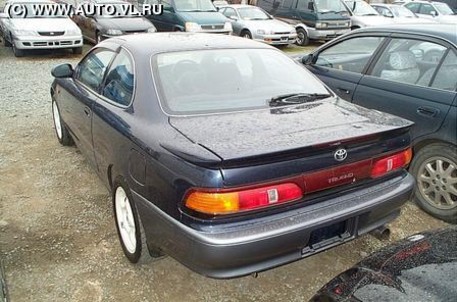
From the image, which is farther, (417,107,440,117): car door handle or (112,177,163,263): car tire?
(417,107,440,117): car door handle

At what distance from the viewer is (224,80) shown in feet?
9.16

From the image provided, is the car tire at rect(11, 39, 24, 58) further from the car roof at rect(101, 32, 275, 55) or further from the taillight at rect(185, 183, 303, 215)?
the taillight at rect(185, 183, 303, 215)

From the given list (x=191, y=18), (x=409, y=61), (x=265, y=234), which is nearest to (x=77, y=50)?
(x=191, y=18)

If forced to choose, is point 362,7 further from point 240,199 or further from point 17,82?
point 240,199

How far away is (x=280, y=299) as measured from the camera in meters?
2.48

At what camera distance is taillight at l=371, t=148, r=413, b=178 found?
7.82ft

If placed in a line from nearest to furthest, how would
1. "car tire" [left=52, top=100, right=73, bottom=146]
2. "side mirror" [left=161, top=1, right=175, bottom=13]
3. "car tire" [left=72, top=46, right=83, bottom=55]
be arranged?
"car tire" [left=52, top=100, right=73, bottom=146] < "car tire" [left=72, top=46, right=83, bottom=55] < "side mirror" [left=161, top=1, right=175, bottom=13]

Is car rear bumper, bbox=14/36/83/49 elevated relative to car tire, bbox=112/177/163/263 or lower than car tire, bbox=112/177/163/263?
lower

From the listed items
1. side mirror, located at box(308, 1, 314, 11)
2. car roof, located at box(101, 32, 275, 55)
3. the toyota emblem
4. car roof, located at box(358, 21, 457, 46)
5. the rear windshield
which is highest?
car roof, located at box(358, 21, 457, 46)

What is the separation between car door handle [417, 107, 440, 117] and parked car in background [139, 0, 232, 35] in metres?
8.24

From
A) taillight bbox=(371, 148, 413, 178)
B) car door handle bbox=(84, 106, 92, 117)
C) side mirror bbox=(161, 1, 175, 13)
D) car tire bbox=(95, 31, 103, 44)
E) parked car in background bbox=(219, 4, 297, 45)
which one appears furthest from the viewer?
parked car in background bbox=(219, 4, 297, 45)

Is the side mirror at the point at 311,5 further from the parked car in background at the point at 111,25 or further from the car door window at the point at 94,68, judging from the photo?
the car door window at the point at 94,68

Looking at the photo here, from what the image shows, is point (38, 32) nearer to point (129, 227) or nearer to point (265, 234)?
point (129, 227)

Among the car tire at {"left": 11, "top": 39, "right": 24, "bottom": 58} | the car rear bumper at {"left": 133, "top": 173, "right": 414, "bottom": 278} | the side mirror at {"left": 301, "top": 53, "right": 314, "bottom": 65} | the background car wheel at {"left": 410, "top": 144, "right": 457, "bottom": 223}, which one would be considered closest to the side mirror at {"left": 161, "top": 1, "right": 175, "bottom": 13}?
the car tire at {"left": 11, "top": 39, "right": 24, "bottom": 58}
